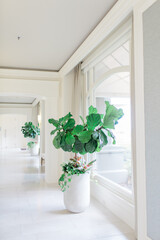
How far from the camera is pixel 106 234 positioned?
291 centimetres

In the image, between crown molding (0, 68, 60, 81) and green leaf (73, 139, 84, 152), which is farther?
crown molding (0, 68, 60, 81)

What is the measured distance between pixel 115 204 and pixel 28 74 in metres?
3.84

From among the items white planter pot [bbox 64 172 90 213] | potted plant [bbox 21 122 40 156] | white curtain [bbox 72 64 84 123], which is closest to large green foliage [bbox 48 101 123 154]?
white planter pot [bbox 64 172 90 213]

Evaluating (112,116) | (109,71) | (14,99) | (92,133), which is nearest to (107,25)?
(109,71)

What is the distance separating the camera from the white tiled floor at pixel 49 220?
2895 millimetres

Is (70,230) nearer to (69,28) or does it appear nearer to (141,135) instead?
(141,135)

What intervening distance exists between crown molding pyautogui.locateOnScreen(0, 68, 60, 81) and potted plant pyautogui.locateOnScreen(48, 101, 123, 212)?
2.53 m

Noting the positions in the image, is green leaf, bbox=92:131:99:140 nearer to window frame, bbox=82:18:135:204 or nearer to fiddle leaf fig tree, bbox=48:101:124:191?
fiddle leaf fig tree, bbox=48:101:124:191

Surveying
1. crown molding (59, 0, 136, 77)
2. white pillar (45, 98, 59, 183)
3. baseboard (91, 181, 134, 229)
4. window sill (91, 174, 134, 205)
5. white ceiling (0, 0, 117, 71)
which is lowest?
baseboard (91, 181, 134, 229)

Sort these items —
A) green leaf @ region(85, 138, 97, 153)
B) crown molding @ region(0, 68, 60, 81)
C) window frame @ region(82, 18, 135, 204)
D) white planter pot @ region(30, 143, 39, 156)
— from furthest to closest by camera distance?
white planter pot @ region(30, 143, 39, 156) < crown molding @ region(0, 68, 60, 81) < green leaf @ region(85, 138, 97, 153) < window frame @ region(82, 18, 135, 204)

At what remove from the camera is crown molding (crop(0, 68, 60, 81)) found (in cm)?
572

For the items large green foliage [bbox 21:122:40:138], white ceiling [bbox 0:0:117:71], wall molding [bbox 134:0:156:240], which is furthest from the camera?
large green foliage [bbox 21:122:40:138]

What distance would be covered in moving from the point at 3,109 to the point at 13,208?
33.0 feet

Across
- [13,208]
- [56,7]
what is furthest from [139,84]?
[13,208]
